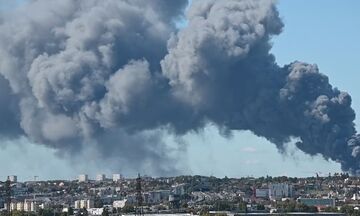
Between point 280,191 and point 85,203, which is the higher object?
point 280,191

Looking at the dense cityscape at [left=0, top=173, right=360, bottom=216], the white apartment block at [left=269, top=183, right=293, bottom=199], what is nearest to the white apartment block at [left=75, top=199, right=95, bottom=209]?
the dense cityscape at [left=0, top=173, right=360, bottom=216]

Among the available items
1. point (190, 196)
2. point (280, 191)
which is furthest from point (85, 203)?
point (280, 191)

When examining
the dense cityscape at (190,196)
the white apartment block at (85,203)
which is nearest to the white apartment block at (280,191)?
the dense cityscape at (190,196)

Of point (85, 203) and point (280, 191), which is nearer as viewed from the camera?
point (85, 203)

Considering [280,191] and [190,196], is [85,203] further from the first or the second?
[280,191]

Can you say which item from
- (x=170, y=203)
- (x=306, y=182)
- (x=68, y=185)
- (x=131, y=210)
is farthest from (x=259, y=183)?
(x=131, y=210)

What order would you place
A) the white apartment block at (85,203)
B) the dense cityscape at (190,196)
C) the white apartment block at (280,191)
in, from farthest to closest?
the white apartment block at (280,191) → the white apartment block at (85,203) → the dense cityscape at (190,196)

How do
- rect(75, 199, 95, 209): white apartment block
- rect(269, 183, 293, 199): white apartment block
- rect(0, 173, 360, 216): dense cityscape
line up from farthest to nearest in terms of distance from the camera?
1. rect(269, 183, 293, 199): white apartment block
2. rect(75, 199, 95, 209): white apartment block
3. rect(0, 173, 360, 216): dense cityscape

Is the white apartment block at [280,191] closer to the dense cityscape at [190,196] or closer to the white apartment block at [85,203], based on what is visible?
the dense cityscape at [190,196]

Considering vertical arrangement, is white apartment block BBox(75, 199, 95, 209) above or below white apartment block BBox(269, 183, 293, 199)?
below

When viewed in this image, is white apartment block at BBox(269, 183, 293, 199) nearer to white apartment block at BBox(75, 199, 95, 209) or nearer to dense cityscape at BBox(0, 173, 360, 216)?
dense cityscape at BBox(0, 173, 360, 216)
